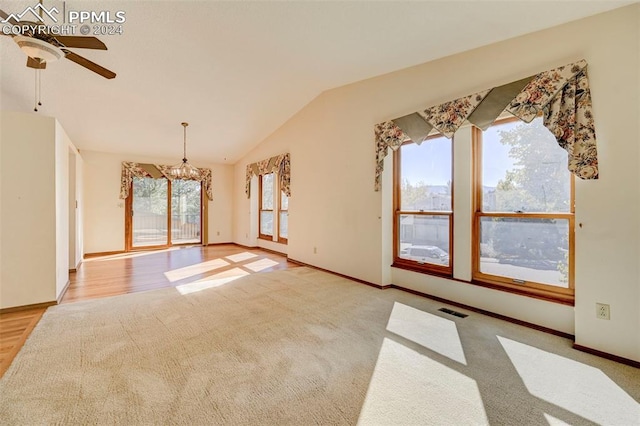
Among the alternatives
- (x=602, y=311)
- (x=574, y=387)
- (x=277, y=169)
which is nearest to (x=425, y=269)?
(x=602, y=311)

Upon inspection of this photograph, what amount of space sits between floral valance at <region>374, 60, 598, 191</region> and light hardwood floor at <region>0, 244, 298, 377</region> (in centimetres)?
390

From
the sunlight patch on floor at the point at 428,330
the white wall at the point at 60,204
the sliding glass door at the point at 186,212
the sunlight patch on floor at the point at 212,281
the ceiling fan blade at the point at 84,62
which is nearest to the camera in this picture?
the sunlight patch on floor at the point at 428,330

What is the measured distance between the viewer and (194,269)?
5.20 m

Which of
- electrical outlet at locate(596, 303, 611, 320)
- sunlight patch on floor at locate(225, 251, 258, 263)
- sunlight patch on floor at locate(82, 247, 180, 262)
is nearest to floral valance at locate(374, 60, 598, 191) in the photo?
electrical outlet at locate(596, 303, 611, 320)

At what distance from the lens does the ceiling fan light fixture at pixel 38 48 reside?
6.87 ft

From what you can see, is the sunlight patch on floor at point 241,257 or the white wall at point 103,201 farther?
the white wall at point 103,201

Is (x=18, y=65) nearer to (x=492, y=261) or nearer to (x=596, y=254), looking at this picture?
(x=492, y=261)

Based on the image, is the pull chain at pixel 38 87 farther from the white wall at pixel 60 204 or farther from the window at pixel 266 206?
the window at pixel 266 206

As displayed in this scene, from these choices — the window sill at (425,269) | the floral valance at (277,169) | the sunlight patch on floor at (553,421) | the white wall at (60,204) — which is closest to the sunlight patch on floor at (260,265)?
the floral valance at (277,169)

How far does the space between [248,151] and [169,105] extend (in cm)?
303

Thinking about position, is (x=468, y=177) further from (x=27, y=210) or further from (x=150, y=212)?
(x=150, y=212)

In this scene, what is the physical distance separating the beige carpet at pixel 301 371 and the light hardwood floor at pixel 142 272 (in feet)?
0.56

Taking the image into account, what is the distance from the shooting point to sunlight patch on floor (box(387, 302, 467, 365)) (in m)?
2.33

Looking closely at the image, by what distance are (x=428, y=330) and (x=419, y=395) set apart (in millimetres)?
1016
